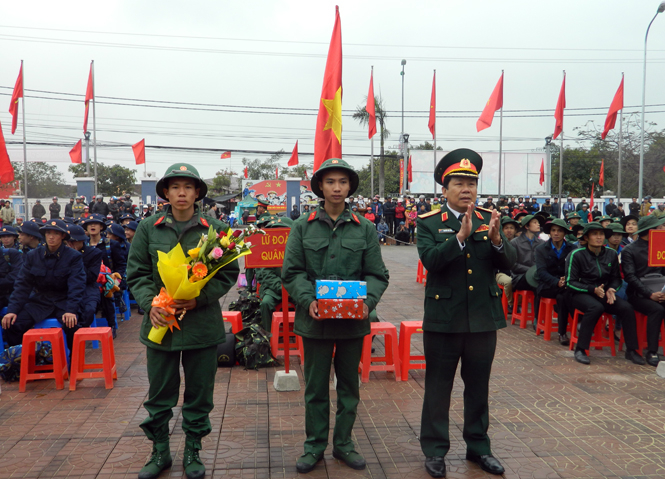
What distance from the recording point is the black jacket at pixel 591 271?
657 centimetres

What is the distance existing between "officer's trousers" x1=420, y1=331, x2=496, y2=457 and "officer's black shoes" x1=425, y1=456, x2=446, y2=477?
0.03m

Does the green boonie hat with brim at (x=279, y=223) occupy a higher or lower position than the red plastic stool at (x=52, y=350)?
higher

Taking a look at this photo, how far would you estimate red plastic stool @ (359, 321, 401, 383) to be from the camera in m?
5.52

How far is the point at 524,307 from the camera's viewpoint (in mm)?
8125

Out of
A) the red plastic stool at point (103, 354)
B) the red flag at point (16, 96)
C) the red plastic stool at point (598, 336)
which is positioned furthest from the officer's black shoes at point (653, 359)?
the red flag at point (16, 96)

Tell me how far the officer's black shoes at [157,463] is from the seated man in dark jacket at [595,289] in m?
4.86

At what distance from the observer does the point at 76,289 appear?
232 inches

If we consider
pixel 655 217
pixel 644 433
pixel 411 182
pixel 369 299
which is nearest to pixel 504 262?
pixel 369 299

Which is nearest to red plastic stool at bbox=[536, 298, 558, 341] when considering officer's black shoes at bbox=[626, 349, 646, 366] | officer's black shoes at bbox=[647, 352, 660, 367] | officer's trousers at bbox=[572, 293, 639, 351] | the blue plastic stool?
officer's trousers at bbox=[572, 293, 639, 351]

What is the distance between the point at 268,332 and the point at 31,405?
2.66 metres

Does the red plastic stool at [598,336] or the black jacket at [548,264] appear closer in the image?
the red plastic stool at [598,336]

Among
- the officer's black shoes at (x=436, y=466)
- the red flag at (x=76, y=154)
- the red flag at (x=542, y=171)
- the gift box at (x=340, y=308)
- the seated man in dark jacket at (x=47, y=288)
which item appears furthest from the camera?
the red flag at (x=542, y=171)

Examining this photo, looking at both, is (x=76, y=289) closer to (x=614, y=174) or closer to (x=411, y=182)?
(x=411, y=182)

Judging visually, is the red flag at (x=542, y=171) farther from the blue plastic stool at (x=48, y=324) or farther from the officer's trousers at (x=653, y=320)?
the blue plastic stool at (x=48, y=324)
